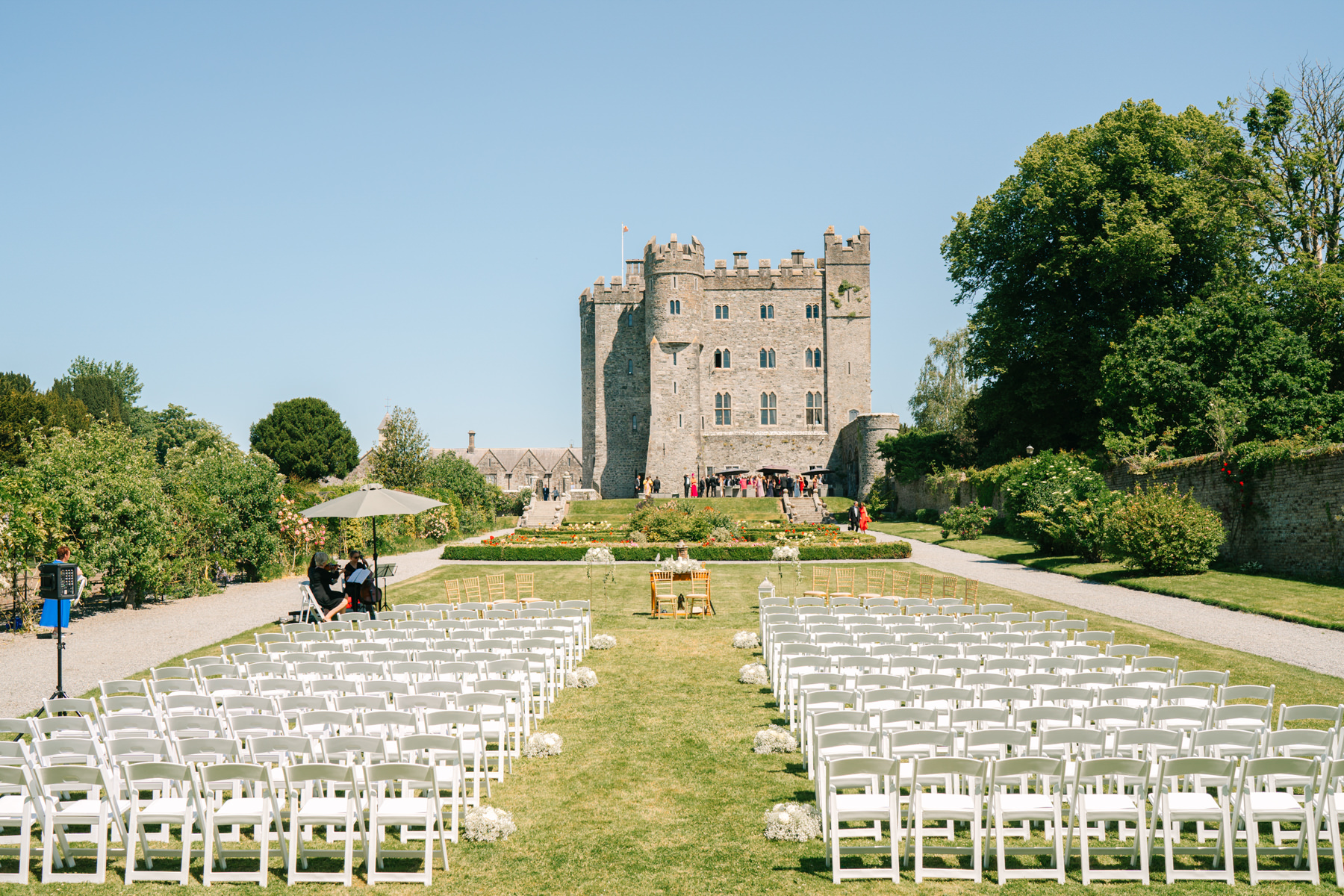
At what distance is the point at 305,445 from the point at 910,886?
72619 mm

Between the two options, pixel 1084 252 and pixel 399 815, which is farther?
pixel 1084 252

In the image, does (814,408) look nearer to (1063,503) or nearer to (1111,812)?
(1063,503)

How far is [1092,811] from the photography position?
6.15 m

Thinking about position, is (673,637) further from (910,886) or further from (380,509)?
(910,886)

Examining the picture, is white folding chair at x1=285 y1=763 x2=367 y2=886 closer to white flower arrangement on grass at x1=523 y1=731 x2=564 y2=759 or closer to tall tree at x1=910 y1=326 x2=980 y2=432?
white flower arrangement on grass at x1=523 y1=731 x2=564 y2=759

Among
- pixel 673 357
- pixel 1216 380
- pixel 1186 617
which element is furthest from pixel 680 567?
pixel 673 357

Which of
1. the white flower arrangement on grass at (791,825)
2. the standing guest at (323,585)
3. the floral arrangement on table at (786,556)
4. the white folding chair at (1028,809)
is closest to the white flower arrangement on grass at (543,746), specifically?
the white flower arrangement on grass at (791,825)

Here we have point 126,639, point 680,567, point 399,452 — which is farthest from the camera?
point 399,452

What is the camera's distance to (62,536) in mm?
18953

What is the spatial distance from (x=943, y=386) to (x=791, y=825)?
52218 millimetres

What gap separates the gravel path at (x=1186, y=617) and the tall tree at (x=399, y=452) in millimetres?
24086

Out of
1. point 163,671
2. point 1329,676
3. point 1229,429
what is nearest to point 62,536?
point 163,671

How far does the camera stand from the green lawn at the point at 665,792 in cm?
611

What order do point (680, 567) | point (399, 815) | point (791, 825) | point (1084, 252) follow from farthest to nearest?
1. point (1084, 252)
2. point (680, 567)
3. point (791, 825)
4. point (399, 815)
